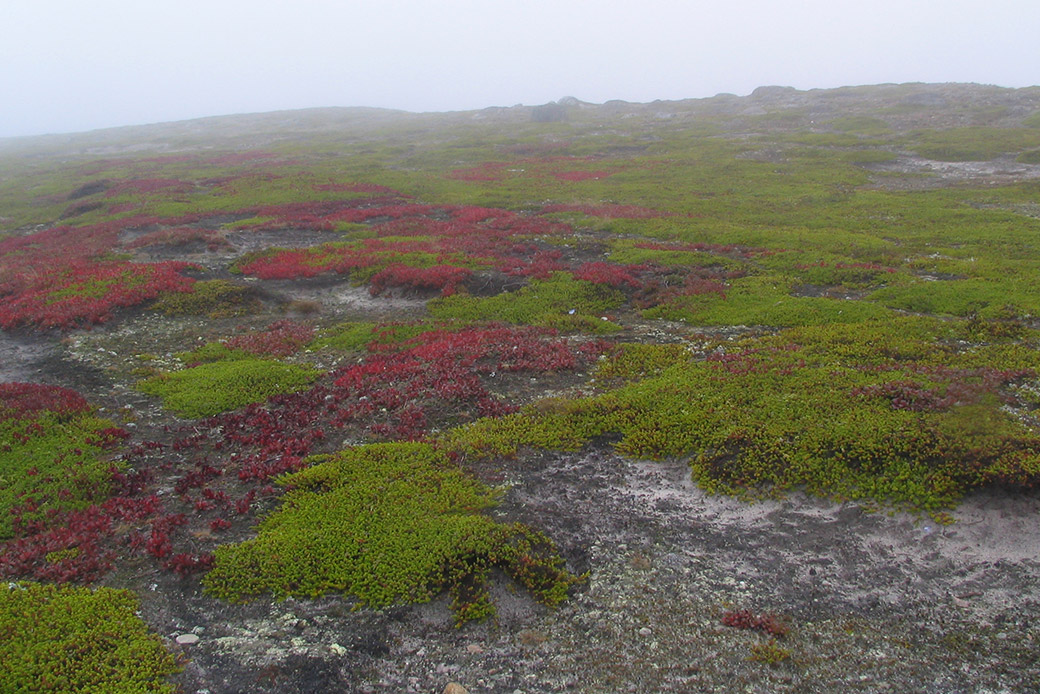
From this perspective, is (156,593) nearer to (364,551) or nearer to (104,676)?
(104,676)

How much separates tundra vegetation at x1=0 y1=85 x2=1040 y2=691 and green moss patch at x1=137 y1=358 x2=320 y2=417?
0.30 ft

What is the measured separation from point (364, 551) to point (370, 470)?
277cm

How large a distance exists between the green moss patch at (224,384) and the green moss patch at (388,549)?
5.89m

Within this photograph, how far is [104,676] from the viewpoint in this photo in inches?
326

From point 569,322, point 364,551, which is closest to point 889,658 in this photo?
point 364,551

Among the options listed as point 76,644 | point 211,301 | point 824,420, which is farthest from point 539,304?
point 76,644

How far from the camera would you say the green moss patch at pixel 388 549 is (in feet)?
33.3

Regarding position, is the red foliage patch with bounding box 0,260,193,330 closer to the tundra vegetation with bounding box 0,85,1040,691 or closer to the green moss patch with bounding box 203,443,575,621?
the tundra vegetation with bounding box 0,85,1040,691

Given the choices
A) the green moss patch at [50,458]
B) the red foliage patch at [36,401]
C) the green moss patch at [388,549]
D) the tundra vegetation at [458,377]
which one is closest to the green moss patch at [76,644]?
the tundra vegetation at [458,377]

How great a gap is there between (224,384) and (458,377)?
23.2ft

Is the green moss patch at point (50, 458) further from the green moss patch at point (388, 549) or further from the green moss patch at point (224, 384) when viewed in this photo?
the green moss patch at point (388, 549)

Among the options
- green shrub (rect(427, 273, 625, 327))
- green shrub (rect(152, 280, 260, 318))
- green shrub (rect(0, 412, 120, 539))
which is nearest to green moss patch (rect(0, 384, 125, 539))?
green shrub (rect(0, 412, 120, 539))

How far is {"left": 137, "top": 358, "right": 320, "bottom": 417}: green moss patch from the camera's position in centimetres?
1747

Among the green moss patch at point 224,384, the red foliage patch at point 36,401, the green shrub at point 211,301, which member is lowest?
the green moss patch at point 224,384
